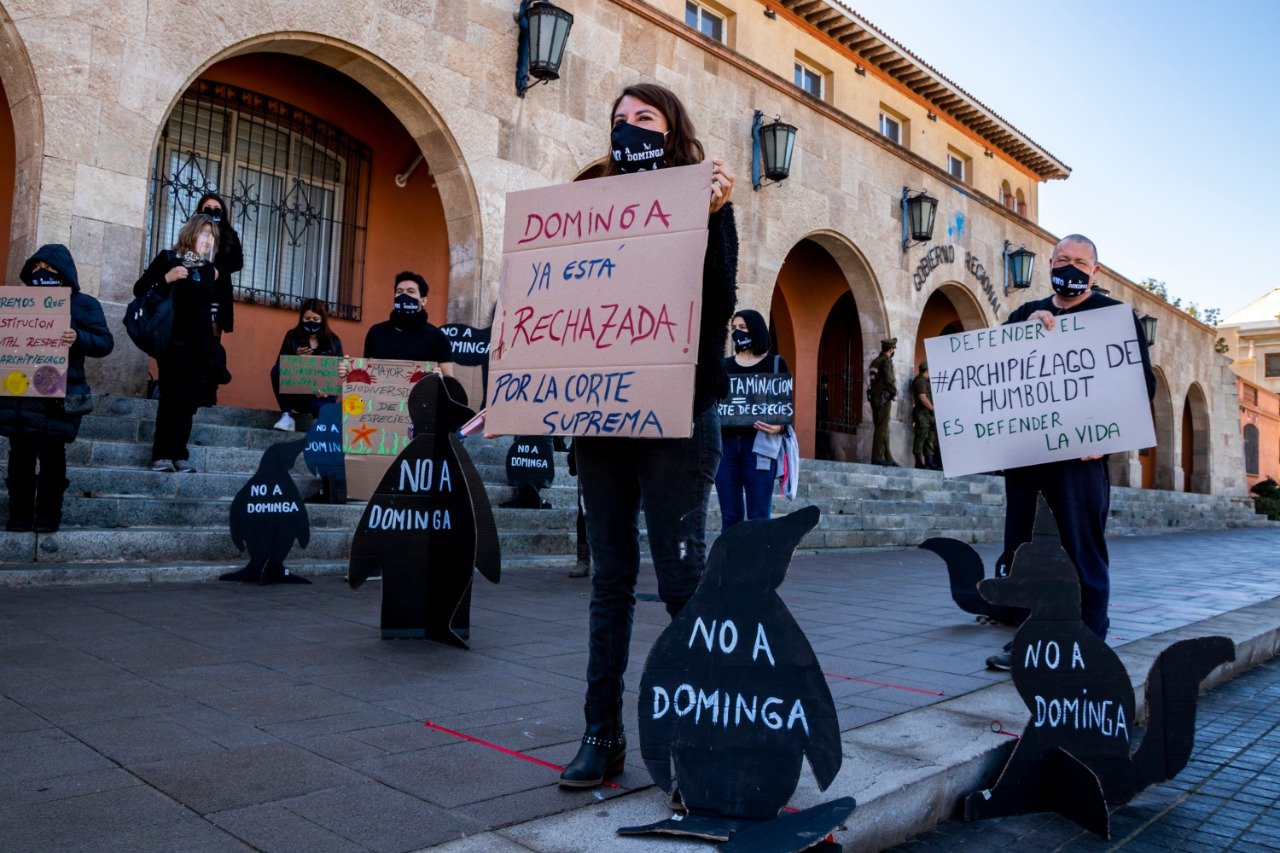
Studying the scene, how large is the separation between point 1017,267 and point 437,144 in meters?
14.5

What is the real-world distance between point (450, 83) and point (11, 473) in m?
6.65

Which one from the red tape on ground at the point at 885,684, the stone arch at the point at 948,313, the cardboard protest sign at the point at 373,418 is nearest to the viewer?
the red tape on ground at the point at 885,684

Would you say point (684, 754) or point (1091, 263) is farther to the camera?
point (1091, 263)

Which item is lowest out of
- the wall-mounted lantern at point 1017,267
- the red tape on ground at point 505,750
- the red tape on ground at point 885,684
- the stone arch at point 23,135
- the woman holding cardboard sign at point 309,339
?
the red tape on ground at point 505,750

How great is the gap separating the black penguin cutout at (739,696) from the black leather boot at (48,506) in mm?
4734

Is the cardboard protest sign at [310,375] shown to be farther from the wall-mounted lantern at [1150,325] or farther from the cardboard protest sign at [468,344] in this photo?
the wall-mounted lantern at [1150,325]

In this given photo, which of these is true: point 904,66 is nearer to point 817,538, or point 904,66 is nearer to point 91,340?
point 817,538

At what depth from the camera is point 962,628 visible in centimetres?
555

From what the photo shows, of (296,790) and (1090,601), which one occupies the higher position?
(1090,601)

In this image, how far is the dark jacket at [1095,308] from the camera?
4.28 meters

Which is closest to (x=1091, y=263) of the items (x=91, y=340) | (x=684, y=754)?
(x=684, y=754)

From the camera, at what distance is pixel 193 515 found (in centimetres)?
659

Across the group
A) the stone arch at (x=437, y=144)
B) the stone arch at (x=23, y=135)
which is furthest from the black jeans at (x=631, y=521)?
the stone arch at (x=437, y=144)

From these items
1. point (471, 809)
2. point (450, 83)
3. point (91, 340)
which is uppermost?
point (450, 83)
